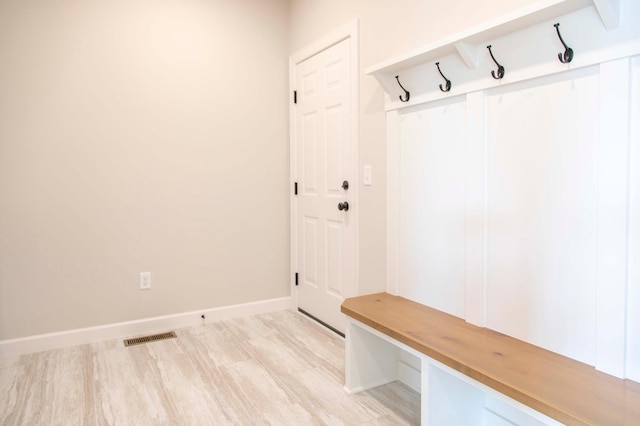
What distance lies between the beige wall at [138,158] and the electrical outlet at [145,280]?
42 millimetres

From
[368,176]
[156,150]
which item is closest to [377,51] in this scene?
[368,176]

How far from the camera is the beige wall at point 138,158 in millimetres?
2645

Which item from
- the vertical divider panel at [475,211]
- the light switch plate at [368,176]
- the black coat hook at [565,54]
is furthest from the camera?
A: the light switch plate at [368,176]

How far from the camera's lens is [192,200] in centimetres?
315

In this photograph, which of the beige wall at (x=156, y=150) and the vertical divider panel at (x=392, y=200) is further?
the beige wall at (x=156, y=150)

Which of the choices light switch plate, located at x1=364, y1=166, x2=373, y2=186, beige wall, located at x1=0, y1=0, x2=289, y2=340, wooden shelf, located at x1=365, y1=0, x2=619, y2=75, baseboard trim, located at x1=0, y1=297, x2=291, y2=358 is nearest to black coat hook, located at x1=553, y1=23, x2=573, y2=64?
wooden shelf, located at x1=365, y1=0, x2=619, y2=75

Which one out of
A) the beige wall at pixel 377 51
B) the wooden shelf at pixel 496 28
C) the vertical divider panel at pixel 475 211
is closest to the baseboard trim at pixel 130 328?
the beige wall at pixel 377 51

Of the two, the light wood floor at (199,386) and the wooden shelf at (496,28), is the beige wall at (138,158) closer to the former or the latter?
the light wood floor at (199,386)

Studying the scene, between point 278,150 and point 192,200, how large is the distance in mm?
811

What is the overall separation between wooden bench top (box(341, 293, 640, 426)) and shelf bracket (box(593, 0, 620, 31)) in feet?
3.64

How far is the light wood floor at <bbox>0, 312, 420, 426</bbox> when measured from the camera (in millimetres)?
1907

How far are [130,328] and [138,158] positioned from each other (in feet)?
3.92

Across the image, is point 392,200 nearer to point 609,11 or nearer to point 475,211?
point 475,211

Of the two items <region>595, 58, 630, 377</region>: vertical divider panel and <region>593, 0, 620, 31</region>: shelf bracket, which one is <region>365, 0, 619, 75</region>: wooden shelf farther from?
<region>595, 58, 630, 377</region>: vertical divider panel
